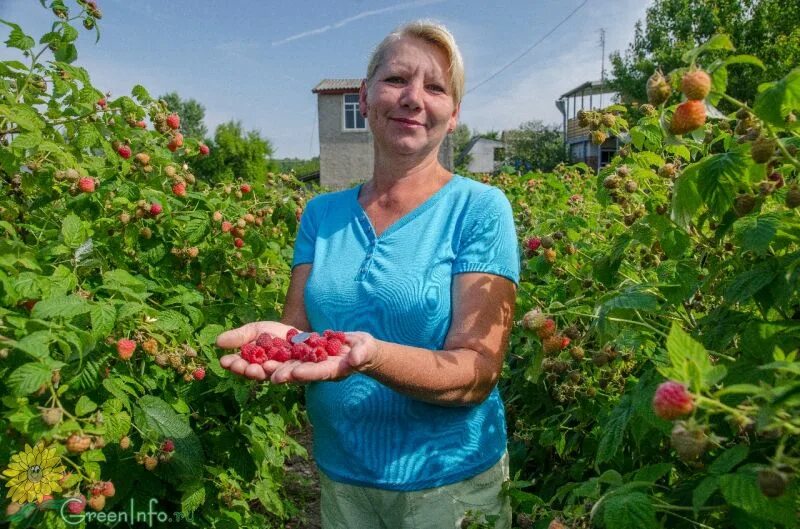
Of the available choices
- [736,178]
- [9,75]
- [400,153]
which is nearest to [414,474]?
[400,153]

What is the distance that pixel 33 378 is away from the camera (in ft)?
4.76

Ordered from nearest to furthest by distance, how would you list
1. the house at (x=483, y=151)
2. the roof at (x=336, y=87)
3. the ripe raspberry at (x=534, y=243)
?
1. the ripe raspberry at (x=534, y=243)
2. the roof at (x=336, y=87)
3. the house at (x=483, y=151)

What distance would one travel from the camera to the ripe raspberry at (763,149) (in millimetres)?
1085

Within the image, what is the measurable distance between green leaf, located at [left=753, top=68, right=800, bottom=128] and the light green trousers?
117 centimetres

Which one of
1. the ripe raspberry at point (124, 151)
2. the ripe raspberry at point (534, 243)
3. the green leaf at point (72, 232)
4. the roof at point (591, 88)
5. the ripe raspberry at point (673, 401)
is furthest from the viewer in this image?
the roof at point (591, 88)

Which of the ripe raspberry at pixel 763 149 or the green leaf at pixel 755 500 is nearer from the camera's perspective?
the green leaf at pixel 755 500

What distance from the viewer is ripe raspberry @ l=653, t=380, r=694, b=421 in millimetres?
814

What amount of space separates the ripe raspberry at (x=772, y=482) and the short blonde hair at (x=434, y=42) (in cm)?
137

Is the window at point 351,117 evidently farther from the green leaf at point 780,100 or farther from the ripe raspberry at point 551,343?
the green leaf at point 780,100

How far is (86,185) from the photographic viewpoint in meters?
2.29

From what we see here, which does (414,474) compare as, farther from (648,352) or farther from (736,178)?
(736,178)

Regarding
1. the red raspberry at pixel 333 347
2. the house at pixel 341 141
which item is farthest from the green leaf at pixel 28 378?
the house at pixel 341 141

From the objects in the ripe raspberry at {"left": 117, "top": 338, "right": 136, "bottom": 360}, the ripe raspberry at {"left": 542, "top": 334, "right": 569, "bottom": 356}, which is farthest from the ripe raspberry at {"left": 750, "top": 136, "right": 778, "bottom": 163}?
the ripe raspberry at {"left": 117, "top": 338, "right": 136, "bottom": 360}

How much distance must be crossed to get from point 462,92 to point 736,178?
38.2 inches
